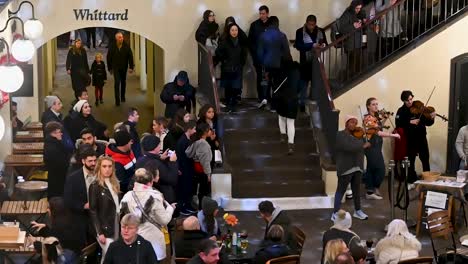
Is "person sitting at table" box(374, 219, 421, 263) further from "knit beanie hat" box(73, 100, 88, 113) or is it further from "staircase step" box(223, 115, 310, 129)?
"staircase step" box(223, 115, 310, 129)

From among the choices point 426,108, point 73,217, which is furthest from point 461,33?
point 73,217

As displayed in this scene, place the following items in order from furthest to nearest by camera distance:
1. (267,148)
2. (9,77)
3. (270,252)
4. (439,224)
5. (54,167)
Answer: (267,148) → (439,224) → (54,167) → (9,77) → (270,252)

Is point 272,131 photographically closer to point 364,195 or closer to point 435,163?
point 364,195

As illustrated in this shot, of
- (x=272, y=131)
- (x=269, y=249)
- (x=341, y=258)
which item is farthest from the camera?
(x=272, y=131)

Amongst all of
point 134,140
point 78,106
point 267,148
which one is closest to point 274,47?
point 267,148

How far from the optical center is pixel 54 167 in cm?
1323

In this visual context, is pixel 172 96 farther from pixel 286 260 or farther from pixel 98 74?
pixel 286 260

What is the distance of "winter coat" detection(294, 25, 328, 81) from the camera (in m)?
17.6

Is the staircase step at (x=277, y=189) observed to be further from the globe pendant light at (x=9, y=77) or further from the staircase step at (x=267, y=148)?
the globe pendant light at (x=9, y=77)

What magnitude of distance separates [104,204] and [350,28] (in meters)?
8.12

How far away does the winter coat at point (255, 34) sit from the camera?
58.6ft

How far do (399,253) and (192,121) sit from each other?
450 centimetres

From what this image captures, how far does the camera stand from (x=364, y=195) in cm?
1627

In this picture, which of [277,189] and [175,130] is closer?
[175,130]
